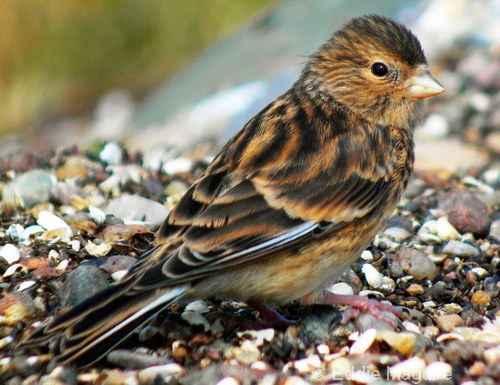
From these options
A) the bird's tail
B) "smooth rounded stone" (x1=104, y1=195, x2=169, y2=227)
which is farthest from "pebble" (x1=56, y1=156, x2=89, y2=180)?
the bird's tail

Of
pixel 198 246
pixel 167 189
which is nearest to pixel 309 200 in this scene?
pixel 198 246

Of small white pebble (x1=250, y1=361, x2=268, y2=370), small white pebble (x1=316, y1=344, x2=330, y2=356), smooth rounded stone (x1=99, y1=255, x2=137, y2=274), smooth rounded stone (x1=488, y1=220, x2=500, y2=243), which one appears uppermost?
smooth rounded stone (x1=99, y1=255, x2=137, y2=274)

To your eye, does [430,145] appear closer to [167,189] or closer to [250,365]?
[167,189]

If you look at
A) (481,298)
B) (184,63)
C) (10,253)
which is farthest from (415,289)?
(184,63)

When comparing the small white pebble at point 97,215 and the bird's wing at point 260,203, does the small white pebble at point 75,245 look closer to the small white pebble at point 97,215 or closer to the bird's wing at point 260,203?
the small white pebble at point 97,215

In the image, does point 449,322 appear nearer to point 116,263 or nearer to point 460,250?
point 460,250

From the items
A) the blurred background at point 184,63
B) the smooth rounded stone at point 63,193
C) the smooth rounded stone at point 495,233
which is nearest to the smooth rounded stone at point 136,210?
the smooth rounded stone at point 63,193

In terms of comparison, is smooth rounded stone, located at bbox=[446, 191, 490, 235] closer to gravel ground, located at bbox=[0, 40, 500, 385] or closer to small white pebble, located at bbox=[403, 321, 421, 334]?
gravel ground, located at bbox=[0, 40, 500, 385]
